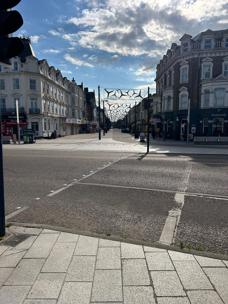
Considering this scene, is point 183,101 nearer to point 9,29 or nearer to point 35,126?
point 35,126

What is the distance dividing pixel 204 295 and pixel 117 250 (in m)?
1.34

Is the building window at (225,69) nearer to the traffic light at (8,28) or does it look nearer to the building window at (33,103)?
the building window at (33,103)

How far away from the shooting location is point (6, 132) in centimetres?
3278

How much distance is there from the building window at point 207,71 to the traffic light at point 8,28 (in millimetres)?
32306

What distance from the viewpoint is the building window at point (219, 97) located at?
30047 mm

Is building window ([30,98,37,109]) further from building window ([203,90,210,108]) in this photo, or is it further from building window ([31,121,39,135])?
building window ([203,90,210,108])

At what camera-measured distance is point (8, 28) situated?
3.21m

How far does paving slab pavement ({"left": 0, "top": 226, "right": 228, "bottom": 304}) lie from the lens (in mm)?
2502

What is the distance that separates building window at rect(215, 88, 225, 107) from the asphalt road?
23.5 meters

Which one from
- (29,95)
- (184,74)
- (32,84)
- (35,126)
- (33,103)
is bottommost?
(35,126)

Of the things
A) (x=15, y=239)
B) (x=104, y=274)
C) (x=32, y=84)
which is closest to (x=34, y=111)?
(x=32, y=84)

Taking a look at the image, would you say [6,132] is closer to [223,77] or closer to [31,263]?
[223,77]

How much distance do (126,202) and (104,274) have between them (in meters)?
3.18

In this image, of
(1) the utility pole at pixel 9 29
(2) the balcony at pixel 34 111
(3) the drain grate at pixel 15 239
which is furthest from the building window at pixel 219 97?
(3) the drain grate at pixel 15 239
